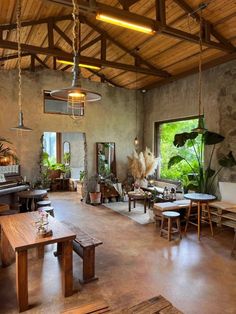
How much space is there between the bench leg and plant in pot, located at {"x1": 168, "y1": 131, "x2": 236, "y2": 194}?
3503 mm

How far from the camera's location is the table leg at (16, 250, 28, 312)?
2586mm

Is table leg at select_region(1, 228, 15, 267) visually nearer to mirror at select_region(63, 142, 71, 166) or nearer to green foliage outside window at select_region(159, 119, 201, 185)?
green foliage outside window at select_region(159, 119, 201, 185)

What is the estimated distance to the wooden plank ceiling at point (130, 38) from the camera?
14.7ft

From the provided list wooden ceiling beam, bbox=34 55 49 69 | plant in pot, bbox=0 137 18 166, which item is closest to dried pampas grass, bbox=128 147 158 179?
plant in pot, bbox=0 137 18 166

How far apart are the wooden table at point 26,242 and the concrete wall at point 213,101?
13.9 feet

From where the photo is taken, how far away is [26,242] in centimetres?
262

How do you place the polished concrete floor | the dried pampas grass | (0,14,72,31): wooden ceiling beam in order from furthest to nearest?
1. the dried pampas grass
2. (0,14,72,31): wooden ceiling beam
3. the polished concrete floor

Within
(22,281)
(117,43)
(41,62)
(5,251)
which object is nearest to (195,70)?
(117,43)

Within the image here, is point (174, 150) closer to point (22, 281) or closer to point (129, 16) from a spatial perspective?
point (129, 16)

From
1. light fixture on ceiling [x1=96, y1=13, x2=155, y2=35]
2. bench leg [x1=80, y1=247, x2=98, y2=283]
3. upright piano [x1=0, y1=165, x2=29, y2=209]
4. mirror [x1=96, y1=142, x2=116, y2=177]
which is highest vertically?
light fixture on ceiling [x1=96, y1=13, x2=155, y2=35]

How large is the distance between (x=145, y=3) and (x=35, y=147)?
4627 mm

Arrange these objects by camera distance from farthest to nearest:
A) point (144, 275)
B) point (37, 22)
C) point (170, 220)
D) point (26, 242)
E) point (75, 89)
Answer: point (37, 22), point (170, 220), point (144, 275), point (26, 242), point (75, 89)

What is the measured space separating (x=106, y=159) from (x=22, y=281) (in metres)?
5.80

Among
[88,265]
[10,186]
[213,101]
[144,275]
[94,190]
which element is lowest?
[144,275]
